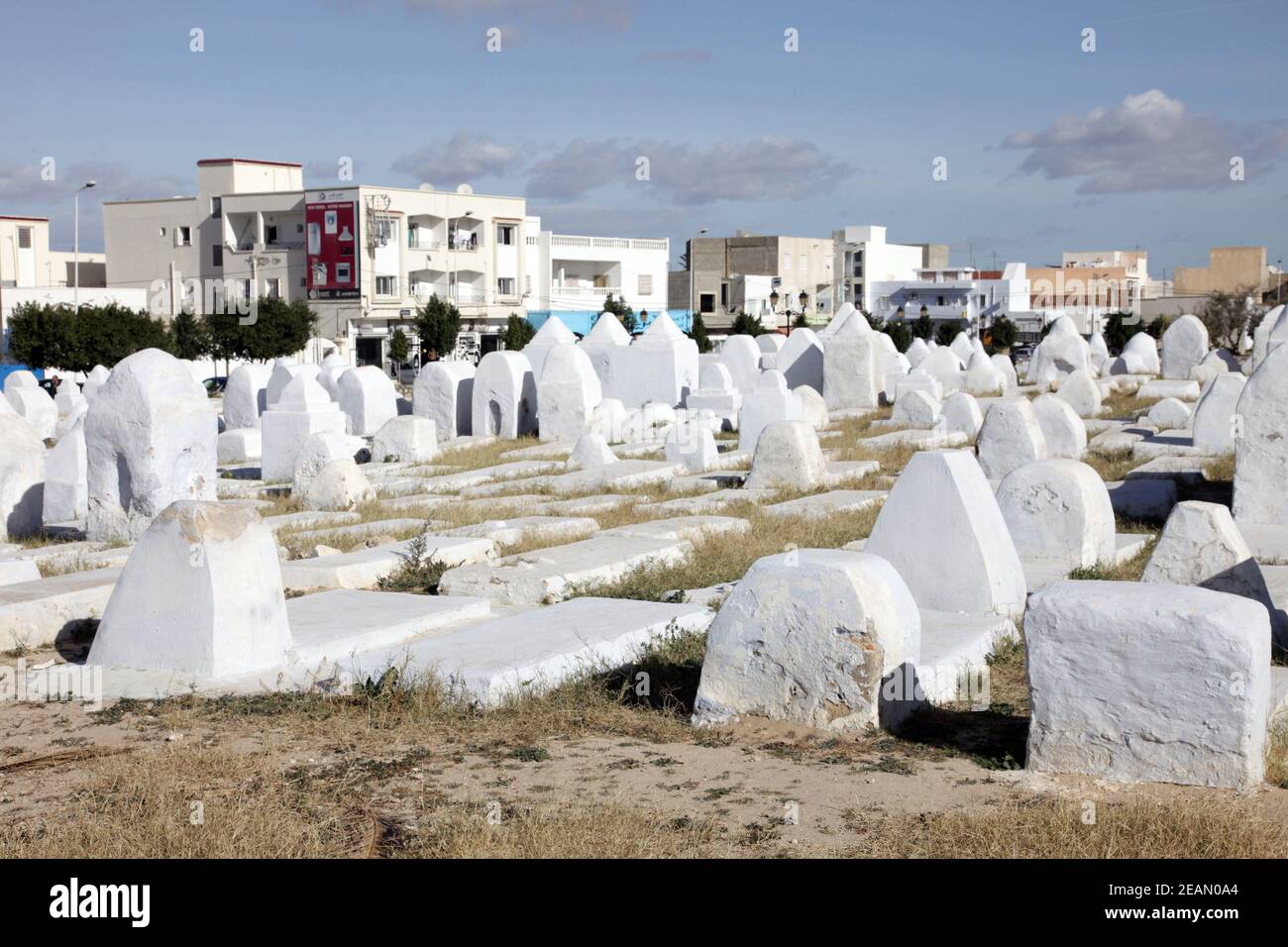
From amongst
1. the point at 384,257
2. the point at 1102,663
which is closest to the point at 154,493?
the point at 1102,663

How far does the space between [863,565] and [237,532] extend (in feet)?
10.2

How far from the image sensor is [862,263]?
258 feet

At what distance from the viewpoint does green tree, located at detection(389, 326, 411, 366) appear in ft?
154

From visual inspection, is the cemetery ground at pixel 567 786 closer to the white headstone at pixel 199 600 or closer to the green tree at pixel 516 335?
the white headstone at pixel 199 600

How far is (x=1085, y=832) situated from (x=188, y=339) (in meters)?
41.1

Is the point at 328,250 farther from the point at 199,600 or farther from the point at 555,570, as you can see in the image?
the point at 199,600

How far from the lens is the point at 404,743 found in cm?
555

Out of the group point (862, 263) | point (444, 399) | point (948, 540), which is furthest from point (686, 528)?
point (862, 263)

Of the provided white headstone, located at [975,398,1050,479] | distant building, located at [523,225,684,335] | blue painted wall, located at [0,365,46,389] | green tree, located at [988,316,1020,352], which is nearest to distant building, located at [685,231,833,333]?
distant building, located at [523,225,684,335]

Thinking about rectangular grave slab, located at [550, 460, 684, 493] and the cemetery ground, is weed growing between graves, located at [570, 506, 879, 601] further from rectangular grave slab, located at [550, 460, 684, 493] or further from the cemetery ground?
rectangular grave slab, located at [550, 460, 684, 493]

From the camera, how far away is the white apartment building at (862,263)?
256ft

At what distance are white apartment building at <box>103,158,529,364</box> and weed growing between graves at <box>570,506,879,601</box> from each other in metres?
37.8

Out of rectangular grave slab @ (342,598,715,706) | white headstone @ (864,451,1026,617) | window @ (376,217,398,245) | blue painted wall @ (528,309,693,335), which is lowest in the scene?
rectangular grave slab @ (342,598,715,706)
